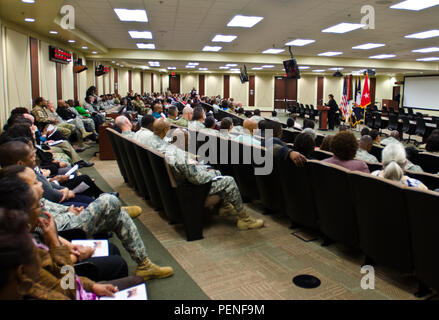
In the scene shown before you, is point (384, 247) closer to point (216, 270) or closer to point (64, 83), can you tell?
point (216, 270)

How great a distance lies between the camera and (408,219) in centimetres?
237

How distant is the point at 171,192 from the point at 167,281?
3.30 feet

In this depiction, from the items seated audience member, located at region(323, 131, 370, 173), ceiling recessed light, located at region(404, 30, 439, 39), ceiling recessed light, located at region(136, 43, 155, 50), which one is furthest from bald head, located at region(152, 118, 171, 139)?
ceiling recessed light, located at region(136, 43, 155, 50)

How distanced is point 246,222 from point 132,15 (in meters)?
6.50

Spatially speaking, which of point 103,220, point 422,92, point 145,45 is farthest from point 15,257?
point 422,92

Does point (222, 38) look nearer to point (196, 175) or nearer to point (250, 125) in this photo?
point (250, 125)

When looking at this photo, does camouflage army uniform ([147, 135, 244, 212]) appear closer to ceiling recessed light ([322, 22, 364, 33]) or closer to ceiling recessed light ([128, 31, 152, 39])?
ceiling recessed light ([322, 22, 364, 33])

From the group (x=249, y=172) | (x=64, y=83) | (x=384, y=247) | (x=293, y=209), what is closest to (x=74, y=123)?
(x=64, y=83)

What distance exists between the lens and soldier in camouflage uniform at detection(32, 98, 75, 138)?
758 cm

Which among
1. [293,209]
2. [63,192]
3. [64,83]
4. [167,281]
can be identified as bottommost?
[167,281]

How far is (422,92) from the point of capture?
23.0m

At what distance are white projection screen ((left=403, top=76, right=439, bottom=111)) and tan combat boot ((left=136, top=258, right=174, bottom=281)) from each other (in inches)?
918

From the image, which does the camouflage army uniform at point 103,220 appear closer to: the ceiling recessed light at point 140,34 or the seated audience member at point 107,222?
the seated audience member at point 107,222
